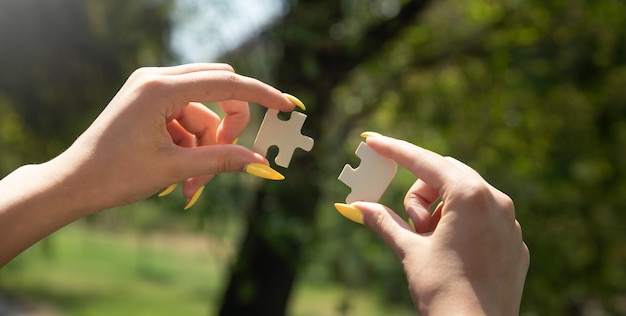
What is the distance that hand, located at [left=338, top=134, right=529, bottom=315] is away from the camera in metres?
1.20

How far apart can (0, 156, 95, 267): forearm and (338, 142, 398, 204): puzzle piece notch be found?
0.59 metres

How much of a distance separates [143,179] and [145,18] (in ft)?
13.6

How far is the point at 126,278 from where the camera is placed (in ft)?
53.4

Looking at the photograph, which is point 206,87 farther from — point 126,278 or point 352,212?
point 126,278

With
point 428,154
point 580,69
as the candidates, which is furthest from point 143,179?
point 580,69

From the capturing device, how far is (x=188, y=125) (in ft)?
5.49

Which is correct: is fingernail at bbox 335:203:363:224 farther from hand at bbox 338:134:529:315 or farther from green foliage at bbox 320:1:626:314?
green foliage at bbox 320:1:626:314

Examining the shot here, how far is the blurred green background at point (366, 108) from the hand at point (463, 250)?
9.44 ft

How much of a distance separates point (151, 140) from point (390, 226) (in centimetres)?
53

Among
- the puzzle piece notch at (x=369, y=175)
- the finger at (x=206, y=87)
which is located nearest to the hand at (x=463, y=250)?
the puzzle piece notch at (x=369, y=175)

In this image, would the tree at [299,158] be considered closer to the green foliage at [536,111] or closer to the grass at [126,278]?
the green foliage at [536,111]

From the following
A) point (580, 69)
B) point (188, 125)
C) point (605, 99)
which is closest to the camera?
point (188, 125)

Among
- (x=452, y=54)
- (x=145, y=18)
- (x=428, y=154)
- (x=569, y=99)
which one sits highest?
(x=428, y=154)

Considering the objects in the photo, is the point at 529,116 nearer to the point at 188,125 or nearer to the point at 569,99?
the point at 569,99
